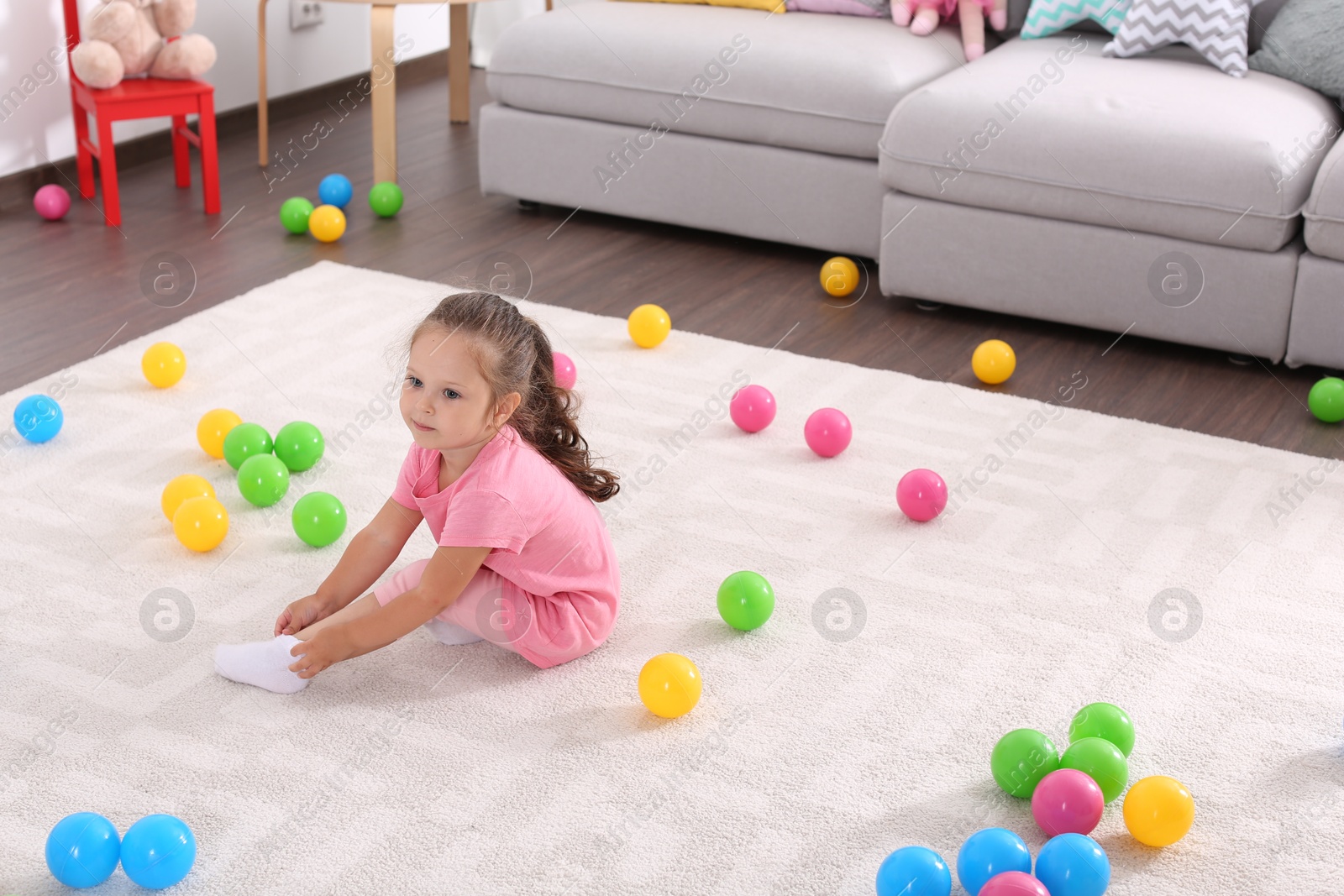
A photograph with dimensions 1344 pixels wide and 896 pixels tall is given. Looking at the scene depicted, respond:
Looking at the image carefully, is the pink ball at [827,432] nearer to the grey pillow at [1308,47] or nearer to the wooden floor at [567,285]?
the wooden floor at [567,285]

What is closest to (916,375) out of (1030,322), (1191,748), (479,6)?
(1030,322)

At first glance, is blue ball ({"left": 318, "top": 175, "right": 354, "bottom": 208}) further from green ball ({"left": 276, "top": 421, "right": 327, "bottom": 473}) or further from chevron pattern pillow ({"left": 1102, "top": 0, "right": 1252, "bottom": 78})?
chevron pattern pillow ({"left": 1102, "top": 0, "right": 1252, "bottom": 78})

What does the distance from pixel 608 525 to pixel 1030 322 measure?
1472 mm

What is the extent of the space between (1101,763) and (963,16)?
8.66 feet

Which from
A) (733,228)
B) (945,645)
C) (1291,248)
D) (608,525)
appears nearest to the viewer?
(945,645)

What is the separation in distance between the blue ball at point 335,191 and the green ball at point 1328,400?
2792mm

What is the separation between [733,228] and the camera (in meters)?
3.75

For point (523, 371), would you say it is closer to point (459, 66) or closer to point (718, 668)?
point (718, 668)

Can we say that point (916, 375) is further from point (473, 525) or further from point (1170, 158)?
point (473, 525)

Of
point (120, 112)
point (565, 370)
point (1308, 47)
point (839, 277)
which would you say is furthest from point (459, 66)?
point (1308, 47)

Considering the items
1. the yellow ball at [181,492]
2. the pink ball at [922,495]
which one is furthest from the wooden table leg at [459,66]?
the pink ball at [922,495]

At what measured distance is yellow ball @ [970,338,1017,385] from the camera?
2.95m

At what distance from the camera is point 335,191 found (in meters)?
4.05

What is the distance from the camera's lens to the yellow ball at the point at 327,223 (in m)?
3.79
